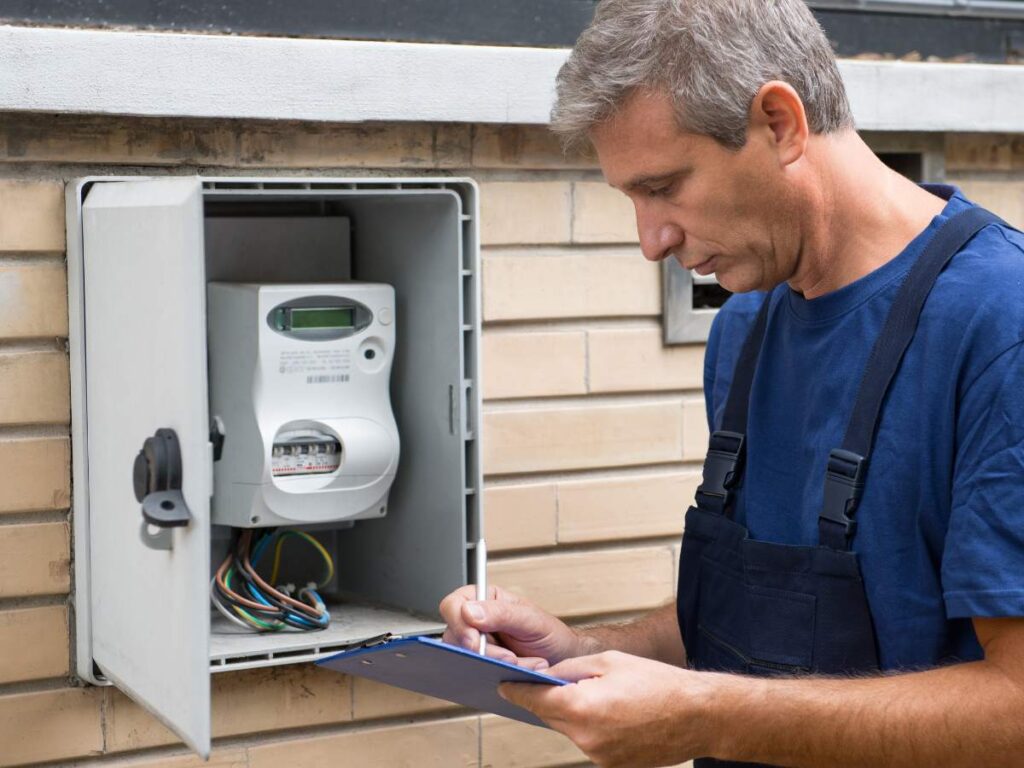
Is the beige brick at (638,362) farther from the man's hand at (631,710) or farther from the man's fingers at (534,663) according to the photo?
the man's hand at (631,710)

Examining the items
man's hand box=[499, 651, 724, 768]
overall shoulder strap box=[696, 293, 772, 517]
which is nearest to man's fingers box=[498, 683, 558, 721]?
man's hand box=[499, 651, 724, 768]

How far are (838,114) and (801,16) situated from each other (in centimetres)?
13

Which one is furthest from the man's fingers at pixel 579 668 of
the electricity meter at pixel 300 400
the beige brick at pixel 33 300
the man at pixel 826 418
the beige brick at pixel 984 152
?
the beige brick at pixel 984 152

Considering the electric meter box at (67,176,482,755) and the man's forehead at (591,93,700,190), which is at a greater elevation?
the man's forehead at (591,93,700,190)

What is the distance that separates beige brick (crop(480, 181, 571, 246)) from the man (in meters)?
0.80

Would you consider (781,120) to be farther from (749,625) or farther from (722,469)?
(749,625)

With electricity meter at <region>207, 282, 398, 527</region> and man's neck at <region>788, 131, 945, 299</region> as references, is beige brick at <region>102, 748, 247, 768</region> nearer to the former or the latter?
electricity meter at <region>207, 282, 398, 527</region>

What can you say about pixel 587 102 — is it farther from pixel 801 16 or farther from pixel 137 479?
pixel 137 479

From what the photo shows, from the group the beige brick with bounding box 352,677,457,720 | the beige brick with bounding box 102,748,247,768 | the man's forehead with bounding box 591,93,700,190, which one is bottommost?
the beige brick with bounding box 102,748,247,768

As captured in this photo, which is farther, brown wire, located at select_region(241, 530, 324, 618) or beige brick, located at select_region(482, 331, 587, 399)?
beige brick, located at select_region(482, 331, 587, 399)

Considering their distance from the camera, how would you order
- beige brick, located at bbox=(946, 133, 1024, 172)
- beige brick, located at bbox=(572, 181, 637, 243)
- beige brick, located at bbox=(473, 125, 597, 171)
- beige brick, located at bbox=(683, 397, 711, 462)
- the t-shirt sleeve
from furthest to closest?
beige brick, located at bbox=(946, 133, 1024, 172) < beige brick, located at bbox=(683, 397, 711, 462) < beige brick, located at bbox=(572, 181, 637, 243) < beige brick, located at bbox=(473, 125, 597, 171) < the t-shirt sleeve

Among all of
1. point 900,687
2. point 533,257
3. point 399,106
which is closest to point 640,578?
point 533,257

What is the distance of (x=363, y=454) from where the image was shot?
249 centimetres

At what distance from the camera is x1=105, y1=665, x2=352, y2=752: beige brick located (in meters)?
2.49
